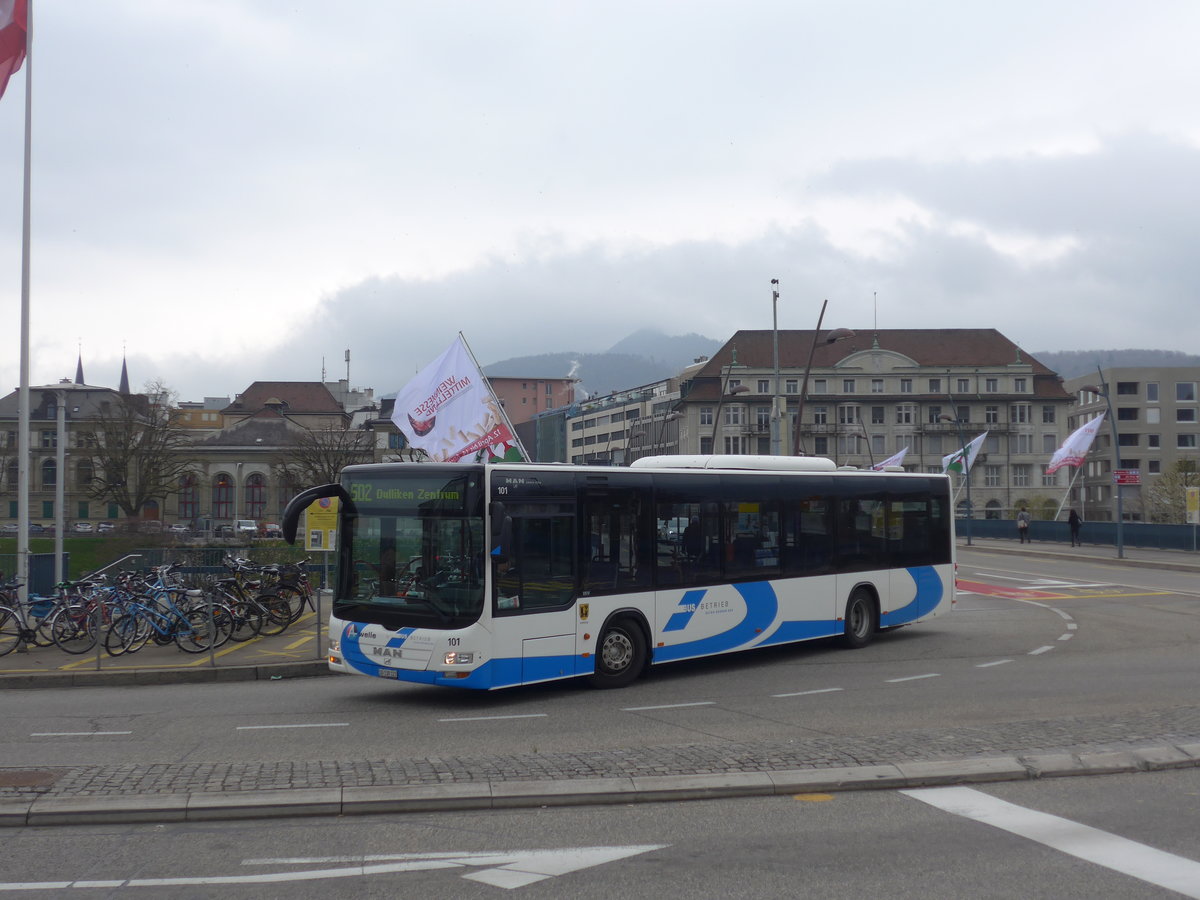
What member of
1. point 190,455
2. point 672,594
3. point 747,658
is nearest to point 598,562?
point 672,594

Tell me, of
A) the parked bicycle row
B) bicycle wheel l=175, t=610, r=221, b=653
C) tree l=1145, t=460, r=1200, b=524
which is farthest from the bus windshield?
tree l=1145, t=460, r=1200, b=524

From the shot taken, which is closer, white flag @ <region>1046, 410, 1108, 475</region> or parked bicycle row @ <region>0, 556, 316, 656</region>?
parked bicycle row @ <region>0, 556, 316, 656</region>

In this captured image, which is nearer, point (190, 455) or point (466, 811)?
point (466, 811)

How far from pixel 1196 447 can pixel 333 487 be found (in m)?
118

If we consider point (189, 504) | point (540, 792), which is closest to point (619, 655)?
point (540, 792)

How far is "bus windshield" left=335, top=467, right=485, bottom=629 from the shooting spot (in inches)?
461

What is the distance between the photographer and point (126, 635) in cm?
1582

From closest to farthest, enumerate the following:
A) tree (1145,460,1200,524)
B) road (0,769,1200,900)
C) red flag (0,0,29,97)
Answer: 1. road (0,769,1200,900)
2. red flag (0,0,29,97)
3. tree (1145,460,1200,524)

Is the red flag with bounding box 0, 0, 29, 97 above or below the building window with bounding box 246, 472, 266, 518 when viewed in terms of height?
above

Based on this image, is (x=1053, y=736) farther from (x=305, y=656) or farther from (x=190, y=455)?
(x=190, y=455)

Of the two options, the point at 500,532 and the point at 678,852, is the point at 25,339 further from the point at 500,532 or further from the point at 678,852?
the point at 678,852

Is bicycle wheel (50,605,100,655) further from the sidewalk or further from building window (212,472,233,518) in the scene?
building window (212,472,233,518)

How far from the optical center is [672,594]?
13.7 m

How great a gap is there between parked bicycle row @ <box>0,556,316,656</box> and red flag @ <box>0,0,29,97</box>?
7902 millimetres
